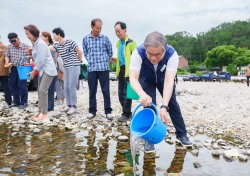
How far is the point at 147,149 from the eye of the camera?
4.25m

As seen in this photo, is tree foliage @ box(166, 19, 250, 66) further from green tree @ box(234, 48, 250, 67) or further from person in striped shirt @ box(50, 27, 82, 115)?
person in striped shirt @ box(50, 27, 82, 115)

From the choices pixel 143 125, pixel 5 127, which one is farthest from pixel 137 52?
pixel 5 127

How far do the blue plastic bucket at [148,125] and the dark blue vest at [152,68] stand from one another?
2.00ft

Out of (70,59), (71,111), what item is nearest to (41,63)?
(70,59)

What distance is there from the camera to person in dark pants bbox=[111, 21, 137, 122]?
621 centimetres

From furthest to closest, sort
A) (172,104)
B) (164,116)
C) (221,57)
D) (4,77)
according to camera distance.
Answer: (221,57) → (4,77) → (172,104) → (164,116)

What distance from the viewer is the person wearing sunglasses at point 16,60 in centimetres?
812

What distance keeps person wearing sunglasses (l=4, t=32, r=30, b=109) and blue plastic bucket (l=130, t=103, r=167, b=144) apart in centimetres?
513

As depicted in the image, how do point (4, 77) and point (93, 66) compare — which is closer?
point (93, 66)

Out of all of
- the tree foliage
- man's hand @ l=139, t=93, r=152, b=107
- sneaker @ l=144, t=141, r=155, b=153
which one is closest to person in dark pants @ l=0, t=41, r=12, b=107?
sneaker @ l=144, t=141, r=155, b=153

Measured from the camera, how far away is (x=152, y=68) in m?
4.08

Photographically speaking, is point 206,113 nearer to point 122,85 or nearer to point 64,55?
point 122,85

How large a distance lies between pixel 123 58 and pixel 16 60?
318 cm

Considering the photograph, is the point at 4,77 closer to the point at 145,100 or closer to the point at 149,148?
the point at 149,148
